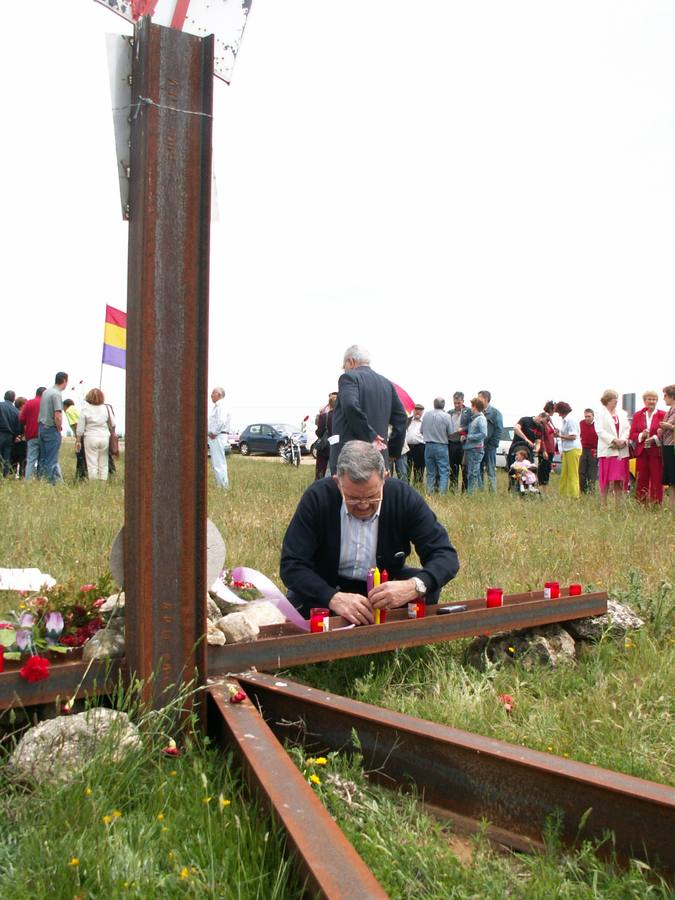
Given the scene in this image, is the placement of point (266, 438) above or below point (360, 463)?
above

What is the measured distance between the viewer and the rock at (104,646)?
2.95m

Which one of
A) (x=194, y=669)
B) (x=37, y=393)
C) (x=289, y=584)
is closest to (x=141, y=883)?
(x=194, y=669)

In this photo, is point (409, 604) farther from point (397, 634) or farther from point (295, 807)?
point (295, 807)

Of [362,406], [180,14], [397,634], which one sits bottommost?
[397,634]

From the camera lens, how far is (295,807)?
216cm

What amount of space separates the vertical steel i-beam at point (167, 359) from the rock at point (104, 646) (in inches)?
6.1

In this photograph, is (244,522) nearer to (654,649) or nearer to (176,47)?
(654,649)

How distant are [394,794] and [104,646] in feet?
3.73

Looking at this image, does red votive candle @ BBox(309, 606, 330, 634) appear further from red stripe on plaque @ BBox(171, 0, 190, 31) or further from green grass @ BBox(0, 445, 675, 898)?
red stripe on plaque @ BBox(171, 0, 190, 31)

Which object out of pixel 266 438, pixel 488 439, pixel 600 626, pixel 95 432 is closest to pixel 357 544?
pixel 600 626

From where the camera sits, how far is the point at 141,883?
2.05 meters

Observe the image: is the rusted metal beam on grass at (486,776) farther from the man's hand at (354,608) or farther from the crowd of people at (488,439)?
the crowd of people at (488,439)

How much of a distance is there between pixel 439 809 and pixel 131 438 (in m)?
1.60

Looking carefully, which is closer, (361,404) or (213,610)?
(213,610)
